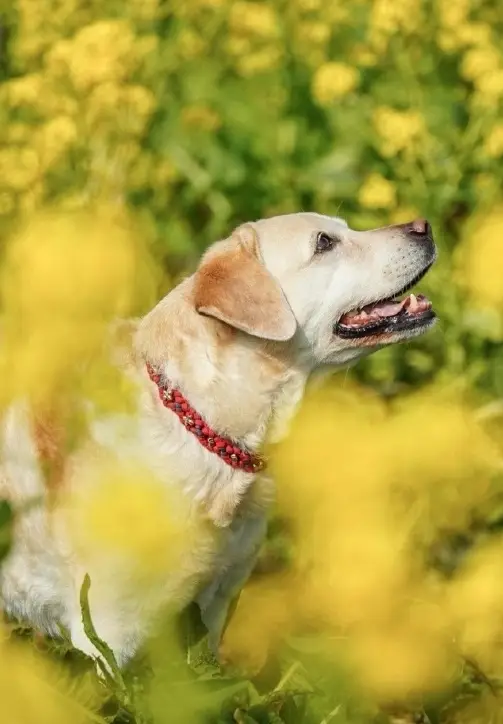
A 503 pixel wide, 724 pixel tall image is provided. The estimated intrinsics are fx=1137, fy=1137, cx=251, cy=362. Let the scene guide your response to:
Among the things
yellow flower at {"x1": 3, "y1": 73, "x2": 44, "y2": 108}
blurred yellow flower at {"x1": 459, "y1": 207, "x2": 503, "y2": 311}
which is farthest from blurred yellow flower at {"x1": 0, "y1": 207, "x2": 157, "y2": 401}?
yellow flower at {"x1": 3, "y1": 73, "x2": 44, "y2": 108}

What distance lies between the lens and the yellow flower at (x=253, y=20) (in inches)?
204

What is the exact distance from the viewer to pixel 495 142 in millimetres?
4387

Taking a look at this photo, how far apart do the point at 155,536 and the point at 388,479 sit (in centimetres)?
49

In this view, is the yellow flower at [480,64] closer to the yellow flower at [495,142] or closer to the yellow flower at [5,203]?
the yellow flower at [495,142]

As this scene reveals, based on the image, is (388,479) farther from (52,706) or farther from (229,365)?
(229,365)

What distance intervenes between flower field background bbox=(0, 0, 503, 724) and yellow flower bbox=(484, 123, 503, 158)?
17mm

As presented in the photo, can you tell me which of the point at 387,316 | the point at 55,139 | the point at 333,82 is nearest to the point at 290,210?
the point at 333,82

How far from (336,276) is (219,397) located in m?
0.48

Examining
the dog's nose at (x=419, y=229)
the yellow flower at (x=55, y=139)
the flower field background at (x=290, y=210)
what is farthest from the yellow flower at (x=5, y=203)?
the dog's nose at (x=419, y=229)

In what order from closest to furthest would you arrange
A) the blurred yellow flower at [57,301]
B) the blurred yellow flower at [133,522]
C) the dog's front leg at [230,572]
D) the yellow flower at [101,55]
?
1. the blurred yellow flower at [133,522]
2. the blurred yellow flower at [57,301]
3. the dog's front leg at [230,572]
4. the yellow flower at [101,55]

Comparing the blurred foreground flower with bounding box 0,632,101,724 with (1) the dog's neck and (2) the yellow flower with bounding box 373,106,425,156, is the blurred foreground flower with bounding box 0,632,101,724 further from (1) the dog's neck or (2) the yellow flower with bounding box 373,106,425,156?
(2) the yellow flower with bounding box 373,106,425,156

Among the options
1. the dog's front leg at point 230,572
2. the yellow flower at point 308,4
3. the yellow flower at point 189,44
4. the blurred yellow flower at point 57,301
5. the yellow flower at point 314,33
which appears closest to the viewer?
the blurred yellow flower at point 57,301

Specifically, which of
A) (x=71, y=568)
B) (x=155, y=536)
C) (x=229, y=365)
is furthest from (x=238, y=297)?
(x=155, y=536)

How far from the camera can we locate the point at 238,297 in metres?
2.78
